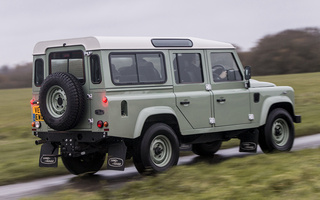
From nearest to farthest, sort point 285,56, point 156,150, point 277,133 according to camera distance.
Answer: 1. point 156,150
2. point 277,133
3. point 285,56

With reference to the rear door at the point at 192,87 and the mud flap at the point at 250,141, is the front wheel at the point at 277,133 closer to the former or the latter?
the mud flap at the point at 250,141

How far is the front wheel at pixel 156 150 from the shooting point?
958cm

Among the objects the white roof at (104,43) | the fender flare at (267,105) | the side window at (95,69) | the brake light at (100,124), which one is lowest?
the brake light at (100,124)

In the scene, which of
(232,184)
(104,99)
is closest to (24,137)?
(104,99)

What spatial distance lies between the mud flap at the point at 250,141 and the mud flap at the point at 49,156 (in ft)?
12.7

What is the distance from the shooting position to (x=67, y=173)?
11016 millimetres

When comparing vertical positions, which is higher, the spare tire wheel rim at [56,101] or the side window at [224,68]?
the side window at [224,68]

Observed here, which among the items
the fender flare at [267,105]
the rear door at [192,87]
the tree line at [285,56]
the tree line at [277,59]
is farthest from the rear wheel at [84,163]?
the tree line at [285,56]

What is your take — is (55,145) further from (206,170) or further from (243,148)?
(243,148)

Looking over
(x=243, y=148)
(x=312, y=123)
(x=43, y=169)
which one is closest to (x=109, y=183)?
(x=43, y=169)

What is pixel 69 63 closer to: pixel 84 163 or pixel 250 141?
pixel 84 163

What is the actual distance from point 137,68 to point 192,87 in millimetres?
1255

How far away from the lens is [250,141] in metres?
11.8

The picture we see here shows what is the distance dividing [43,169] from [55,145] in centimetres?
110
